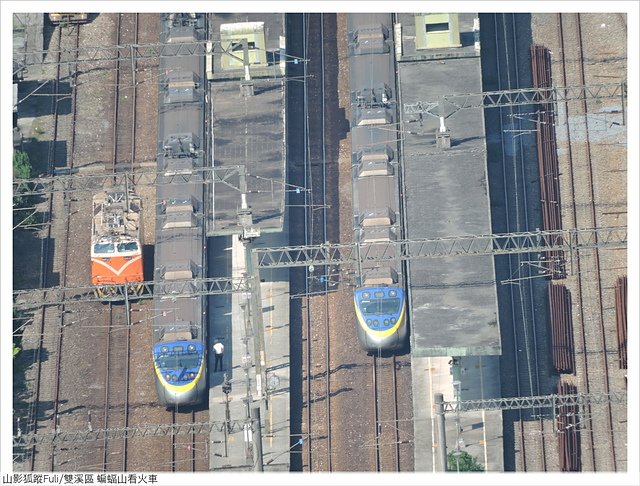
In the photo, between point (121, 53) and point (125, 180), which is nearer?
point (125, 180)

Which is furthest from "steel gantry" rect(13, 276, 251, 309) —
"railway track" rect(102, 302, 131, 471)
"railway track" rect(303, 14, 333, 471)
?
"railway track" rect(303, 14, 333, 471)

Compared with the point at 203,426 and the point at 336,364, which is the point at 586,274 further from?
the point at 203,426

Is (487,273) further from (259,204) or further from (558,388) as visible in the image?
(259,204)

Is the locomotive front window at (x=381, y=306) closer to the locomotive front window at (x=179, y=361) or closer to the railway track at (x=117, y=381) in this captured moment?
the locomotive front window at (x=179, y=361)

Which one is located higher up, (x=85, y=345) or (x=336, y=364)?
(x=85, y=345)

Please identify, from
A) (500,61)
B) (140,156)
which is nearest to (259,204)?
(140,156)

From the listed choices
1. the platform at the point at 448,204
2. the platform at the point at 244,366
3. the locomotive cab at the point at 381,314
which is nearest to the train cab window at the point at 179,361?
the platform at the point at 244,366

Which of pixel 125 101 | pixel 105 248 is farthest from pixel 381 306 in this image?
pixel 125 101
